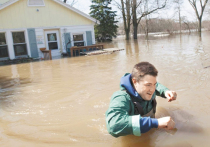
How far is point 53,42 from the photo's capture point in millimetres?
17156

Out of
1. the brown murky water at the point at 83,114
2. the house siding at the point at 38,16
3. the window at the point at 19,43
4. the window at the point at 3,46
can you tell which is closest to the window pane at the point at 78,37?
the house siding at the point at 38,16

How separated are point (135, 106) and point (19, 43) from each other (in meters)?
14.9

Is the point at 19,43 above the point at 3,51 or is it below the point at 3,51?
above

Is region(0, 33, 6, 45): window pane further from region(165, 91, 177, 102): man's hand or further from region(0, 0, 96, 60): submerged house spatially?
region(165, 91, 177, 102): man's hand

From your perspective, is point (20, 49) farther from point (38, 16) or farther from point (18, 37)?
point (38, 16)

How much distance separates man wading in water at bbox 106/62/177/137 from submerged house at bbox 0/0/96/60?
14.7 m

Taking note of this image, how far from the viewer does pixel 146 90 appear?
2.55 metres

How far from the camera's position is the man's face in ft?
8.21

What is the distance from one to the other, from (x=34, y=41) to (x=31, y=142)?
14079mm

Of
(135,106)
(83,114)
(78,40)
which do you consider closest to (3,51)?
(78,40)

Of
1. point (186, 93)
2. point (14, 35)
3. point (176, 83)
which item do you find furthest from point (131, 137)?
point (14, 35)

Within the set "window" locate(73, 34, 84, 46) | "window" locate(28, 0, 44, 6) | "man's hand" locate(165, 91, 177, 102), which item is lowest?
"man's hand" locate(165, 91, 177, 102)

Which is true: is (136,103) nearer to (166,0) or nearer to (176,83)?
(176,83)

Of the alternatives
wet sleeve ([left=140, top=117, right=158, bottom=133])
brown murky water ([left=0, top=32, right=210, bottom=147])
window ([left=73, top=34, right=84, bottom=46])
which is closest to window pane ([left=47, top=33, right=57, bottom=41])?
window ([left=73, top=34, right=84, bottom=46])
